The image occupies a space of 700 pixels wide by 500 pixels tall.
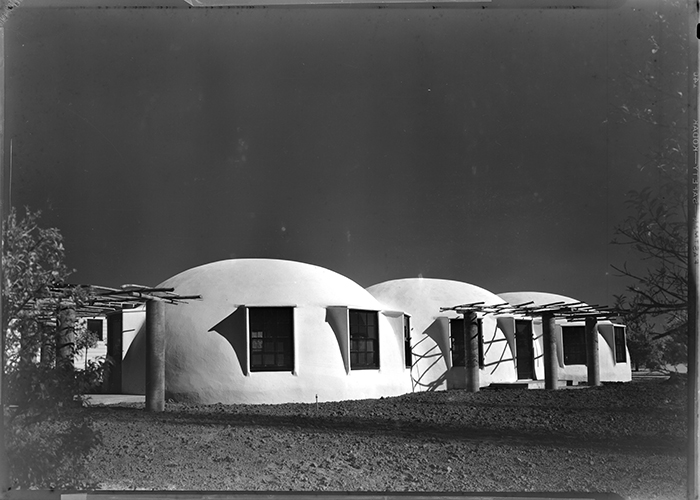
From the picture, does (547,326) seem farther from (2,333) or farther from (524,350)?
(2,333)

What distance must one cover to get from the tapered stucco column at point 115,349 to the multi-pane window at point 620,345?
16918mm

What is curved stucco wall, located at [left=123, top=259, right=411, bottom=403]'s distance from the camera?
13922 millimetres

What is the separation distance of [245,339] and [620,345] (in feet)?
53.5

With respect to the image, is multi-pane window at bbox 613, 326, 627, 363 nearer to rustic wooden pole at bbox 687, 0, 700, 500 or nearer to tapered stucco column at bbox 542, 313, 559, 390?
tapered stucco column at bbox 542, 313, 559, 390

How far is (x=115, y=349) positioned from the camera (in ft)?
51.9

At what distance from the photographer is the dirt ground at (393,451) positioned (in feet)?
24.8

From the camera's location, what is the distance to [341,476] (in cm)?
774

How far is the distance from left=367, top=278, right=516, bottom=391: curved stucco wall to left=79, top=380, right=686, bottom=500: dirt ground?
7.35 m

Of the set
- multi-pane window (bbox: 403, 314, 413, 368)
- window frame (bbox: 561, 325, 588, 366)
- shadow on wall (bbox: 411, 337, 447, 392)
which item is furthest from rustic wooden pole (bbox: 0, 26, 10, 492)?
window frame (bbox: 561, 325, 588, 366)

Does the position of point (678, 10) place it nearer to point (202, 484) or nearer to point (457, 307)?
point (202, 484)

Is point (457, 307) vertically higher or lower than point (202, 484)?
→ higher

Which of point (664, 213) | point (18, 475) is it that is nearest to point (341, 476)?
point (18, 475)

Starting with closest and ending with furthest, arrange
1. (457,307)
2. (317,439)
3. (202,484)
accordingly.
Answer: (202,484), (317,439), (457,307)

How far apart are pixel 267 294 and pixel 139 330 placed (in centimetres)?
317
